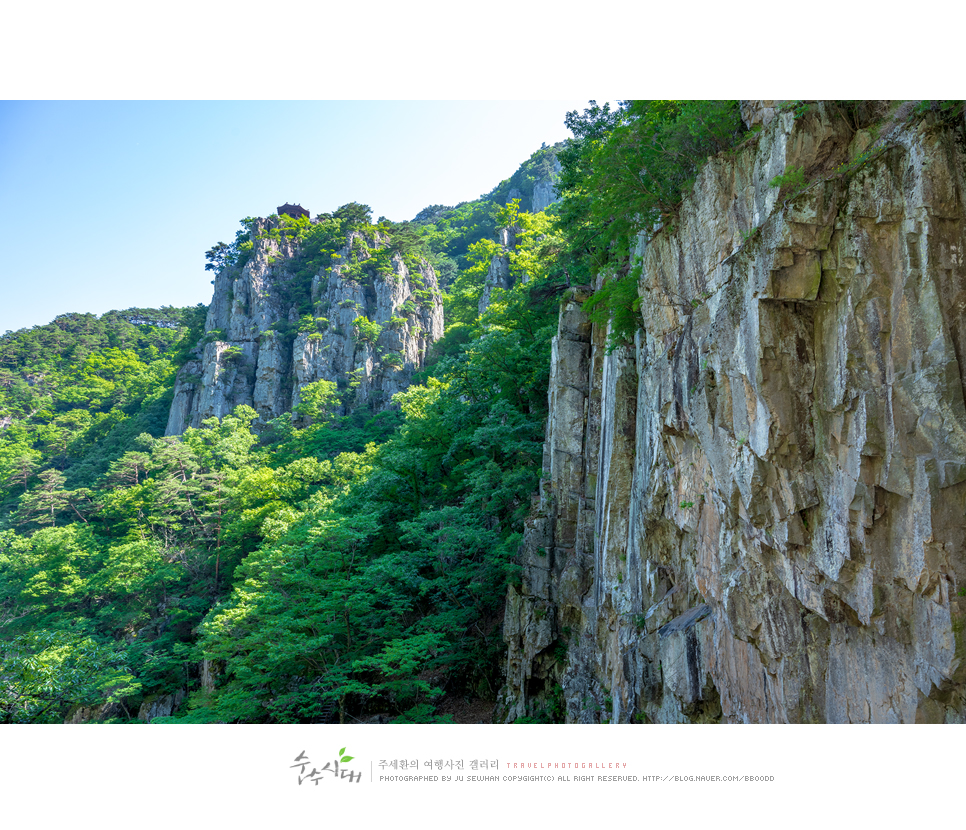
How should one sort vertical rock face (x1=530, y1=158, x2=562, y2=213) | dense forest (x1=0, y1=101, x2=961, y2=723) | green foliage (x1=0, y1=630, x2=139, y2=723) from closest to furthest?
green foliage (x1=0, y1=630, x2=139, y2=723), dense forest (x1=0, y1=101, x2=961, y2=723), vertical rock face (x1=530, y1=158, x2=562, y2=213)

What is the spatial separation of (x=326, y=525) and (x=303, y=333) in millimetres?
27179

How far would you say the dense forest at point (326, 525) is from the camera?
11.1 m

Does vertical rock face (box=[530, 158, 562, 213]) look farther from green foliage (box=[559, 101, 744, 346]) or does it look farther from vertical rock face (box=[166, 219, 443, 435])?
green foliage (box=[559, 101, 744, 346])

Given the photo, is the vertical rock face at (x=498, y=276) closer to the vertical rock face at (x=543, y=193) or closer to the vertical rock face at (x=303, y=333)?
the vertical rock face at (x=303, y=333)

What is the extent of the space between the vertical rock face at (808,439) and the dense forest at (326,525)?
0.70m

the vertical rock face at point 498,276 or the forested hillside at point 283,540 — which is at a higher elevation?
the vertical rock face at point 498,276

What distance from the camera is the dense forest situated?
36.3 ft

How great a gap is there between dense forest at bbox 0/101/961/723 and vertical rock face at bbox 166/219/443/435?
2955 millimetres

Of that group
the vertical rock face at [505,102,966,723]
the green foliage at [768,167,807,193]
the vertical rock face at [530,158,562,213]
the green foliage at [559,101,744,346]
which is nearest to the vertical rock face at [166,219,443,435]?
the vertical rock face at [530,158,562,213]

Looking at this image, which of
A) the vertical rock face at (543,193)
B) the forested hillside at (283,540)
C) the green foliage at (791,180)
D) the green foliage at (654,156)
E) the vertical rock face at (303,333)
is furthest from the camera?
the vertical rock face at (543,193)

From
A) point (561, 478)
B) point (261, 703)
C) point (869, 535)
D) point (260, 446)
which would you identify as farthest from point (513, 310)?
point (260, 446)

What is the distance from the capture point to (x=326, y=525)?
1380 centimetres

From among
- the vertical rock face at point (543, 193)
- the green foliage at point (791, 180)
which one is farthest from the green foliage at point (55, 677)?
the vertical rock face at point (543, 193)

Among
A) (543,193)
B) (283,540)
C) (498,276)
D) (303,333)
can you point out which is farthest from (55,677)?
(543,193)
